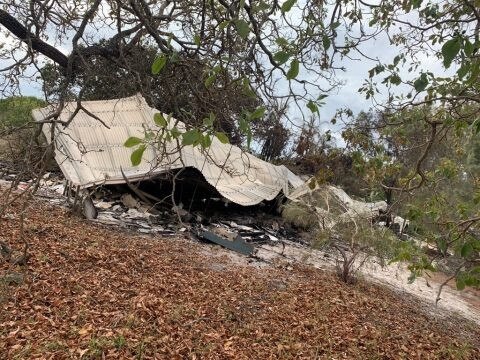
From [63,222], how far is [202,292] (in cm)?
397

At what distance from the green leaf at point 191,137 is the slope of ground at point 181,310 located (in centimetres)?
358

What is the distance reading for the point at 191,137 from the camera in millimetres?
1337

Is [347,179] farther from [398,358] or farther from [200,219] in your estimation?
[398,358]

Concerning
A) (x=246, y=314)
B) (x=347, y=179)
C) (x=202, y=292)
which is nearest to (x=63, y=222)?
(x=202, y=292)

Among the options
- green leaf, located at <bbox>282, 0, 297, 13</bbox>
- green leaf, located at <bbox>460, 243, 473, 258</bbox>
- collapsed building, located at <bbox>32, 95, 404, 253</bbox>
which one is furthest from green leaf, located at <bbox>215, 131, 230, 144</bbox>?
collapsed building, located at <bbox>32, 95, 404, 253</bbox>

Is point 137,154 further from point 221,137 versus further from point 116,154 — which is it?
point 116,154

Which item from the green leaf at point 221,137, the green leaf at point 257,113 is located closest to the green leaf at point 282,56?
the green leaf at point 257,113

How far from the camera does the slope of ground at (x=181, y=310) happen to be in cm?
477

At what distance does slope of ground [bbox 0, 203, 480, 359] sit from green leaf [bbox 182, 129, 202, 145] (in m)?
3.58

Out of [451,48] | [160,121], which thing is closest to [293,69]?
[160,121]

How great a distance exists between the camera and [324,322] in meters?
6.46

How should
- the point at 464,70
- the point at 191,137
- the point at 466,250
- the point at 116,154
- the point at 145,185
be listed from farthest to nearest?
the point at 145,185
the point at 116,154
the point at 466,250
the point at 464,70
the point at 191,137

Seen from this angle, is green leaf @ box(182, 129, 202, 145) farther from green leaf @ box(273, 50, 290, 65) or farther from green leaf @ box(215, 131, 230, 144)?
green leaf @ box(273, 50, 290, 65)

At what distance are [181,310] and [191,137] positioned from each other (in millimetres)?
4867
